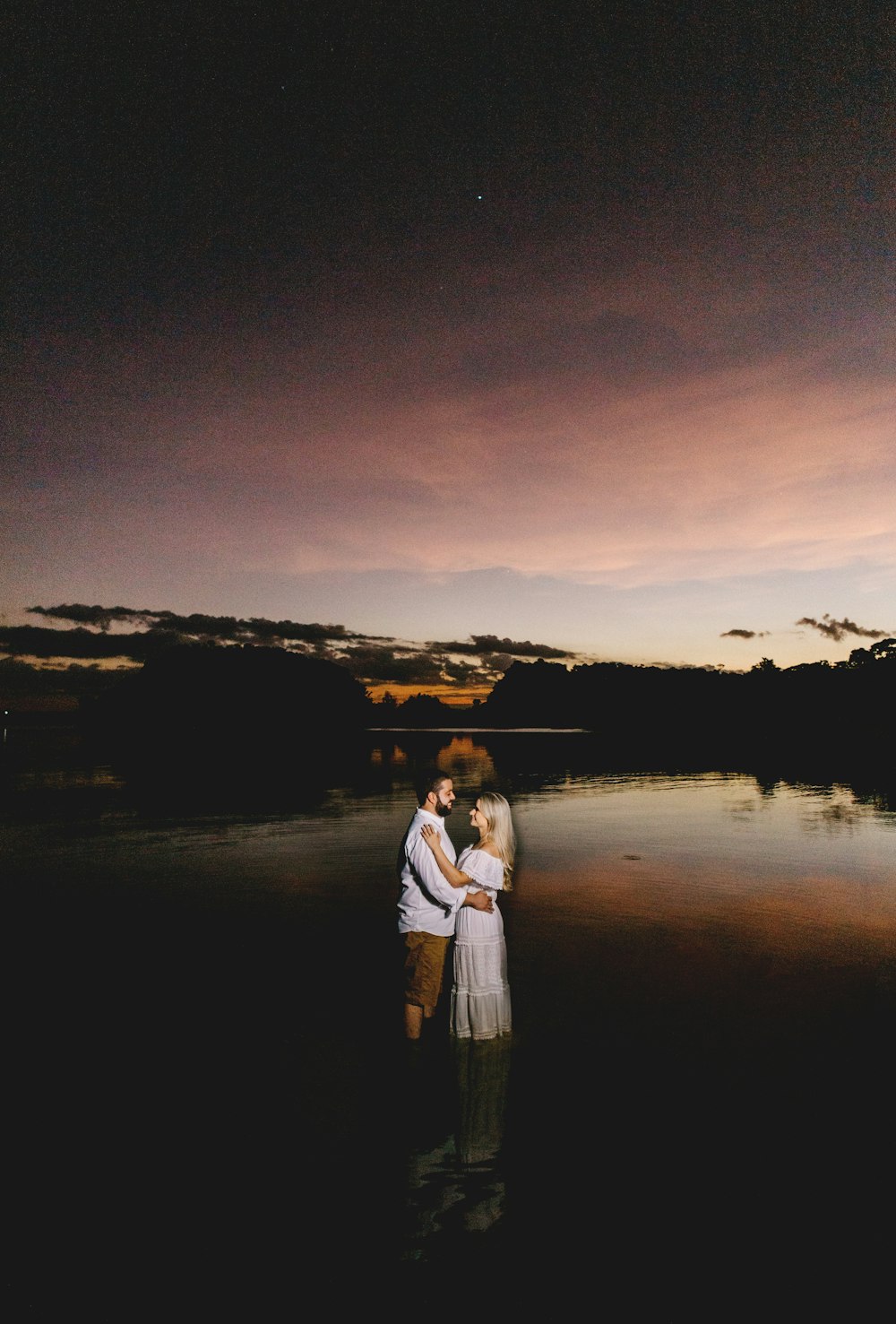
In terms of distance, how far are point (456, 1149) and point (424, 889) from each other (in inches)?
71.6

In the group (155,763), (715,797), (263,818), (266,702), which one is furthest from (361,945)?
(266,702)

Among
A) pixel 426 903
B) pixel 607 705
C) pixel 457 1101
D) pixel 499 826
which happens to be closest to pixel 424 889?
pixel 426 903

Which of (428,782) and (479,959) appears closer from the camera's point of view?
(479,959)

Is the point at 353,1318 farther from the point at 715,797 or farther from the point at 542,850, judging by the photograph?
the point at 715,797

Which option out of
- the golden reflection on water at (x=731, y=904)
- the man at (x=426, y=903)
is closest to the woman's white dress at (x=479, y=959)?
the man at (x=426, y=903)

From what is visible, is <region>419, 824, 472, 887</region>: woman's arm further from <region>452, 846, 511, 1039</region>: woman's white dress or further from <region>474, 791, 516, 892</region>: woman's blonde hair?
<region>474, 791, 516, 892</region>: woman's blonde hair

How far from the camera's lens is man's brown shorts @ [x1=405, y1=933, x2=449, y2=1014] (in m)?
6.62

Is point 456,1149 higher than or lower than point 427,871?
lower

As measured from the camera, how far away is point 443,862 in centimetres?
611

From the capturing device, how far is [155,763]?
55344 millimetres

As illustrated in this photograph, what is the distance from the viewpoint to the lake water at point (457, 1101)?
434 cm

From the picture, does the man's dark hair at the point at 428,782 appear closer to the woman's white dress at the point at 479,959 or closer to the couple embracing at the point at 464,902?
the couple embracing at the point at 464,902

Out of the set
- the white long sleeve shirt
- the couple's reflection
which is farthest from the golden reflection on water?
the white long sleeve shirt

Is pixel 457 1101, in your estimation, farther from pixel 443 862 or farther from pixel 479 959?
pixel 443 862
